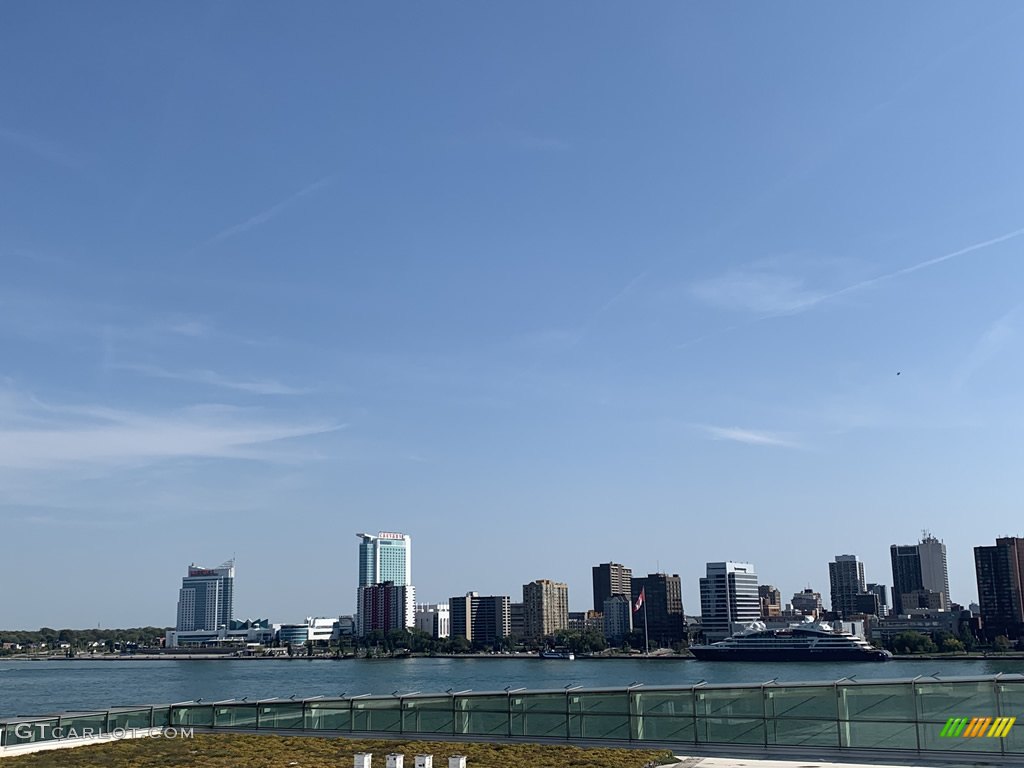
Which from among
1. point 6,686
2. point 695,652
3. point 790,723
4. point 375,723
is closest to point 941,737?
point 790,723

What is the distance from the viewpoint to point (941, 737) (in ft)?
71.2

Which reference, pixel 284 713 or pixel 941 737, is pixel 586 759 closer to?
pixel 941 737

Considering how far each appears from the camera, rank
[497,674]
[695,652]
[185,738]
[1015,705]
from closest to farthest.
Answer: [1015,705], [185,738], [497,674], [695,652]

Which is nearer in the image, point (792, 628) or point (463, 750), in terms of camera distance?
point (463, 750)

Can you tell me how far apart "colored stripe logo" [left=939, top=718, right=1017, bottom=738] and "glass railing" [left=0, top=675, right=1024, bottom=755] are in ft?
0.07

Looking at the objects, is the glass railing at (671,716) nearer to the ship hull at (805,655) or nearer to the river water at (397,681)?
the river water at (397,681)

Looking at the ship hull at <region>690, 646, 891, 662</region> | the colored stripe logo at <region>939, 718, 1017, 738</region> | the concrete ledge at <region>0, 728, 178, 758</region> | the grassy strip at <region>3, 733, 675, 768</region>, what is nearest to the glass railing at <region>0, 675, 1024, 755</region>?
the colored stripe logo at <region>939, 718, 1017, 738</region>

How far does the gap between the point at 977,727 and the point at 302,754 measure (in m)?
14.8

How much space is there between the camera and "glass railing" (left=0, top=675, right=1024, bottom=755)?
71.3 ft

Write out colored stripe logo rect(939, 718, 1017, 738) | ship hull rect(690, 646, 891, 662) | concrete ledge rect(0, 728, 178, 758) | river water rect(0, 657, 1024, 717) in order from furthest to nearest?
ship hull rect(690, 646, 891, 662) → river water rect(0, 657, 1024, 717) → concrete ledge rect(0, 728, 178, 758) → colored stripe logo rect(939, 718, 1017, 738)

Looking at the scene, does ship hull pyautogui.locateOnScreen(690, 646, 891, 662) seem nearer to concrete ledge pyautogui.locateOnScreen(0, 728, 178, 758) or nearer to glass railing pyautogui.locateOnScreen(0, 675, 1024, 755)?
glass railing pyautogui.locateOnScreen(0, 675, 1024, 755)

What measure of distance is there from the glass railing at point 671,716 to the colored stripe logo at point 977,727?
0.02 meters

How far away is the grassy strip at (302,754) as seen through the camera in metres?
21.6

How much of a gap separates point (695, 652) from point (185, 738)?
7054 inches
